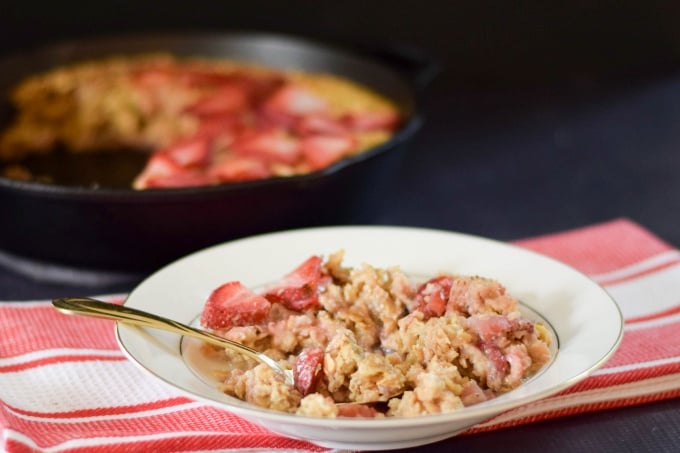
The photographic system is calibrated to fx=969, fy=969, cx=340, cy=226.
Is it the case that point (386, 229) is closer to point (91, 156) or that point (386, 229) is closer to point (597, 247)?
point (597, 247)

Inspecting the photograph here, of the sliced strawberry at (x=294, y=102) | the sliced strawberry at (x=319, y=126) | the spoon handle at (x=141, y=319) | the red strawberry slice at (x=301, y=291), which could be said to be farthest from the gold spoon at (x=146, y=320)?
the sliced strawberry at (x=294, y=102)

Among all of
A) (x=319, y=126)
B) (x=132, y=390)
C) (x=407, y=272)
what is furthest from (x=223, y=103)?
(x=132, y=390)

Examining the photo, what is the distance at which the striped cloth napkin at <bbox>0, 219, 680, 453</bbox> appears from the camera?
133cm

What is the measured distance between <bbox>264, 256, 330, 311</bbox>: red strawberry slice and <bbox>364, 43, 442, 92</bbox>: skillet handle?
1.09m

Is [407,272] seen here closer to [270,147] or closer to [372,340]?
[372,340]

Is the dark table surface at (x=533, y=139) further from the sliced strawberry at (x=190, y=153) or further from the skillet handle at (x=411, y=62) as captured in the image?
the sliced strawberry at (x=190, y=153)

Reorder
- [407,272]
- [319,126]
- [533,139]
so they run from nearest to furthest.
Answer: [407,272] → [319,126] → [533,139]

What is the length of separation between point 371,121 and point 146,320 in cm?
132

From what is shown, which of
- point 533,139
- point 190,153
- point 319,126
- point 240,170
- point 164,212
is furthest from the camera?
point 533,139

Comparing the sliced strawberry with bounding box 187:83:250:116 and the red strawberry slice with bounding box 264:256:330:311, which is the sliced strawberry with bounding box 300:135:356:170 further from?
the red strawberry slice with bounding box 264:256:330:311

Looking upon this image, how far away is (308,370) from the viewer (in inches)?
49.7

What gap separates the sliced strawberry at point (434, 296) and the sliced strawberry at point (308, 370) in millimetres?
205

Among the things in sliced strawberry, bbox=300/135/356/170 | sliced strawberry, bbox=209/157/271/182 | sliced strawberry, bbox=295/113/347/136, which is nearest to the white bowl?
sliced strawberry, bbox=209/157/271/182

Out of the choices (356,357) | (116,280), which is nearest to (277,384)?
(356,357)
